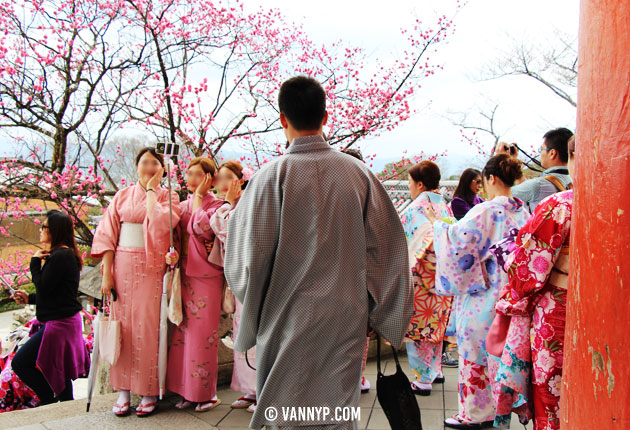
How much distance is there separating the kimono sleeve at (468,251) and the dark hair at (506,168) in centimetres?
23

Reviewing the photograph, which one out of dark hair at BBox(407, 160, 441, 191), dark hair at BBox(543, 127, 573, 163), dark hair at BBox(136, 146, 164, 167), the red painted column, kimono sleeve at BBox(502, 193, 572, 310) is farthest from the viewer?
dark hair at BBox(407, 160, 441, 191)

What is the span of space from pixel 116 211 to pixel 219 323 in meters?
1.22

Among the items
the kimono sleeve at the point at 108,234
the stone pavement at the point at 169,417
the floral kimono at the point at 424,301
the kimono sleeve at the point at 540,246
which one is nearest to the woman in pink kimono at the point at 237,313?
the stone pavement at the point at 169,417

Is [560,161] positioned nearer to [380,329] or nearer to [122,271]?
[380,329]

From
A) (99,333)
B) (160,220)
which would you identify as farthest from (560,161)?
(99,333)

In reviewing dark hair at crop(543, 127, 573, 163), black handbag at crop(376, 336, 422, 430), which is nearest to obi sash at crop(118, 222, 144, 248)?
black handbag at crop(376, 336, 422, 430)

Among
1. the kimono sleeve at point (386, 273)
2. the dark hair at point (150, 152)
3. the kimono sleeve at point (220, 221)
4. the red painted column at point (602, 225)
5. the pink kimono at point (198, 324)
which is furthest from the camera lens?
the dark hair at point (150, 152)

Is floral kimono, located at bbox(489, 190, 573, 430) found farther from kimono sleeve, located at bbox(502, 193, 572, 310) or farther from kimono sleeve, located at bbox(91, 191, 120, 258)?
kimono sleeve, located at bbox(91, 191, 120, 258)

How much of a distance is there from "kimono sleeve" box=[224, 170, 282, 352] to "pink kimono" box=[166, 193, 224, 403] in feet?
5.75

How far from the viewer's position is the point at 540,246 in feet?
8.30

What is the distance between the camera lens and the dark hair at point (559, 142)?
12.2ft

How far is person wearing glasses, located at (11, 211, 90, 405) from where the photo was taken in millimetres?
4578

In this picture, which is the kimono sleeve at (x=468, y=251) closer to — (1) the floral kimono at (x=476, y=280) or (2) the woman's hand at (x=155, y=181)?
(1) the floral kimono at (x=476, y=280)

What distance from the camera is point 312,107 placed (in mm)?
2387
